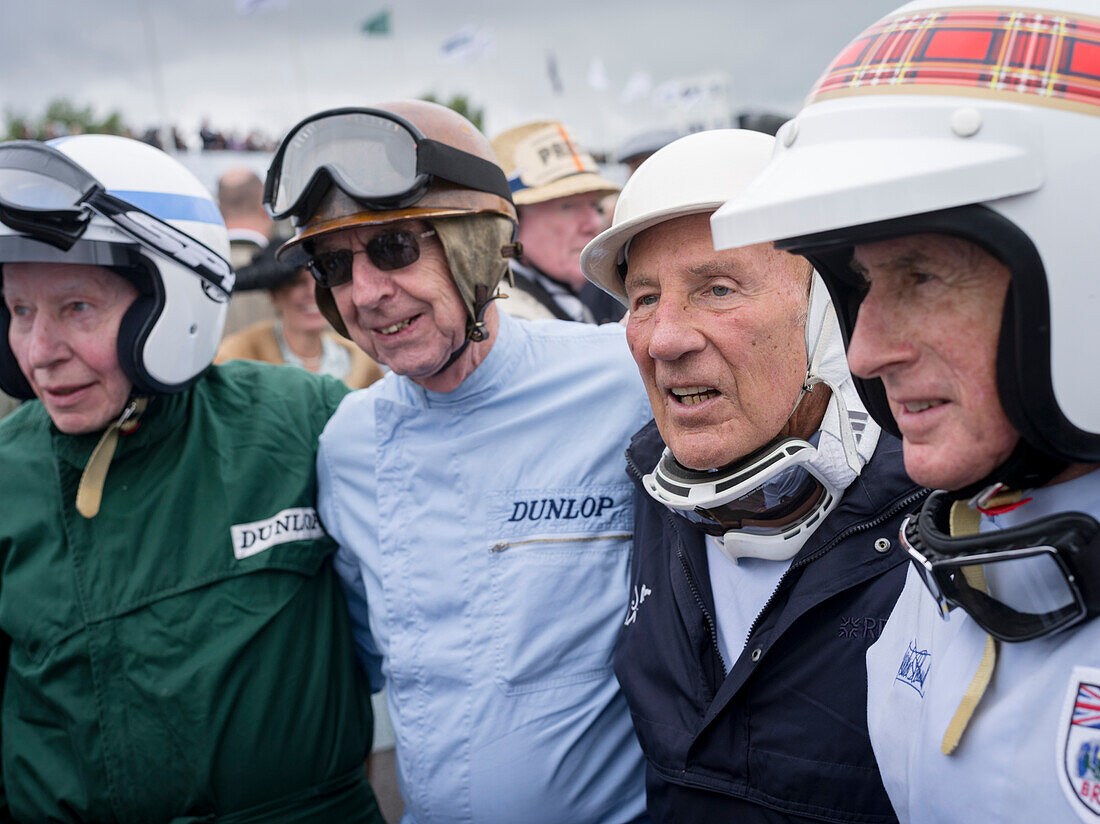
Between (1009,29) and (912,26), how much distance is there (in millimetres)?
129

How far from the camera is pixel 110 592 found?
244 centimetres

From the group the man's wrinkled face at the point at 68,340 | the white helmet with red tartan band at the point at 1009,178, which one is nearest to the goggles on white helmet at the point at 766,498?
the white helmet with red tartan band at the point at 1009,178

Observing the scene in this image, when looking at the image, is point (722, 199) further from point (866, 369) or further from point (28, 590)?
point (28, 590)

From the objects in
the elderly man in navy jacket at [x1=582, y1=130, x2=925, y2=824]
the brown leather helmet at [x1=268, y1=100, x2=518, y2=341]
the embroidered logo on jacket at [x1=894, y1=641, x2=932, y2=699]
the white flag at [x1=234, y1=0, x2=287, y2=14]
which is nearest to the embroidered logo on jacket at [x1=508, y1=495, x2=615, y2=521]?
the elderly man in navy jacket at [x1=582, y1=130, x2=925, y2=824]

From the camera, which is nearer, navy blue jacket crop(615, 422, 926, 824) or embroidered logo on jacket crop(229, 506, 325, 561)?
navy blue jacket crop(615, 422, 926, 824)

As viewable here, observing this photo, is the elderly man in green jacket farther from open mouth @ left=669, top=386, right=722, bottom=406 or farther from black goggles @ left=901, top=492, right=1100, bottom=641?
black goggles @ left=901, top=492, right=1100, bottom=641

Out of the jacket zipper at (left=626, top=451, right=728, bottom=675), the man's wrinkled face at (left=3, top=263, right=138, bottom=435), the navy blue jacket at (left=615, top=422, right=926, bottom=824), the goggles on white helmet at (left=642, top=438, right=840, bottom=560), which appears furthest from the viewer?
the man's wrinkled face at (left=3, top=263, right=138, bottom=435)

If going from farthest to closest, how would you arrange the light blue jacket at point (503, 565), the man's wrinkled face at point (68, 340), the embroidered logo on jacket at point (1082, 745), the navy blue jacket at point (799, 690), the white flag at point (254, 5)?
the white flag at point (254, 5) < the man's wrinkled face at point (68, 340) < the light blue jacket at point (503, 565) < the navy blue jacket at point (799, 690) < the embroidered logo on jacket at point (1082, 745)

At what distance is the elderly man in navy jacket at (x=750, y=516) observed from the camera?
170 cm

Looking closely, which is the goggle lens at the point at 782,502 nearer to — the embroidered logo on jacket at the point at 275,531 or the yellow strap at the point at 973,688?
the yellow strap at the point at 973,688

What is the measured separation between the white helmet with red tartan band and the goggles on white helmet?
2.04 feet

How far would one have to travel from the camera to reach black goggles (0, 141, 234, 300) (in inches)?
94.5

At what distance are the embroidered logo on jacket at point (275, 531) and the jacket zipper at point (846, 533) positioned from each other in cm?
148

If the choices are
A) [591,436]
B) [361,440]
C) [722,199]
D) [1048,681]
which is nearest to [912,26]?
[722,199]
